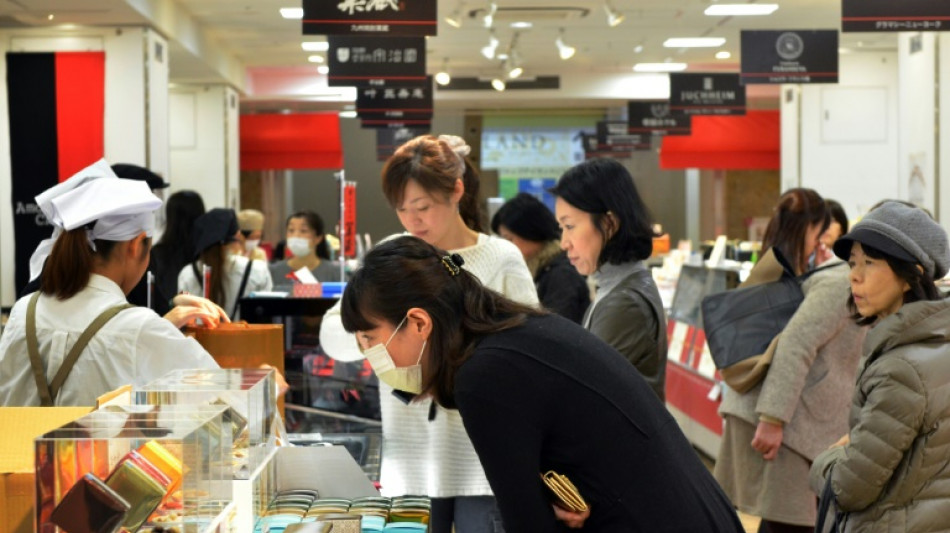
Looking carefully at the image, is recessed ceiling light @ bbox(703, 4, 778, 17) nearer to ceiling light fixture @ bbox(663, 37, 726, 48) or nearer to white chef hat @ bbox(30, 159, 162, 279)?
ceiling light fixture @ bbox(663, 37, 726, 48)

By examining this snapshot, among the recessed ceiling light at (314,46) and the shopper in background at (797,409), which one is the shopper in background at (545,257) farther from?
the recessed ceiling light at (314,46)

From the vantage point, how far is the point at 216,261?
6.01 metres

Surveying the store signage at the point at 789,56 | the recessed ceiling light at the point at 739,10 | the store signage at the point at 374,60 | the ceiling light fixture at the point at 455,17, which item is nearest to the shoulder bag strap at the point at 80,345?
the store signage at the point at 374,60

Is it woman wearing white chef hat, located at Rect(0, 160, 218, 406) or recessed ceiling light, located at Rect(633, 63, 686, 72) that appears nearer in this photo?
woman wearing white chef hat, located at Rect(0, 160, 218, 406)

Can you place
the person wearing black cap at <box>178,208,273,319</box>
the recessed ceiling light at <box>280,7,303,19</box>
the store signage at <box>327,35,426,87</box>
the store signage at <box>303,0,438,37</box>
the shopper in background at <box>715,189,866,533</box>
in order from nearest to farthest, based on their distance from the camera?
the shopper in background at <box>715,189,866,533</box> < the person wearing black cap at <box>178,208,273,319</box> < the store signage at <box>303,0,438,37</box> < the store signage at <box>327,35,426,87</box> < the recessed ceiling light at <box>280,7,303,19</box>

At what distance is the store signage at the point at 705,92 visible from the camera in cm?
1593

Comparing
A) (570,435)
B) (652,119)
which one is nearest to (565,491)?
(570,435)

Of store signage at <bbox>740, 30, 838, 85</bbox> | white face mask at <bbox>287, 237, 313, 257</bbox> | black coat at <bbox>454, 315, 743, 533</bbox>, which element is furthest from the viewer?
store signage at <bbox>740, 30, 838, 85</bbox>

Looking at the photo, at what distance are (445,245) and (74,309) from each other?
112cm

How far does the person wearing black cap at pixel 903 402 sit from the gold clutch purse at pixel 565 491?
3.80 feet

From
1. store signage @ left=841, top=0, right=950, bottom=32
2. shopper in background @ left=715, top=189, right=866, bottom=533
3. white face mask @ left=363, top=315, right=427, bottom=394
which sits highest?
store signage @ left=841, top=0, right=950, bottom=32

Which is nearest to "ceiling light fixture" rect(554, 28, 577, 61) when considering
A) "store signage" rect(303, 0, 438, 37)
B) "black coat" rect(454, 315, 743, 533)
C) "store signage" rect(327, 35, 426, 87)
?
"store signage" rect(327, 35, 426, 87)

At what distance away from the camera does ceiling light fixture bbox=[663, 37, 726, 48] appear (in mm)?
15789

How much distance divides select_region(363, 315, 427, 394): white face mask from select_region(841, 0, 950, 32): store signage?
610 centimetres
